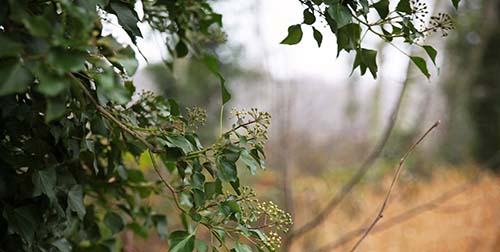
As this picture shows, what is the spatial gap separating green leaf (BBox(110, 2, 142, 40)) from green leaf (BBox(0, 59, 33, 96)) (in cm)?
28

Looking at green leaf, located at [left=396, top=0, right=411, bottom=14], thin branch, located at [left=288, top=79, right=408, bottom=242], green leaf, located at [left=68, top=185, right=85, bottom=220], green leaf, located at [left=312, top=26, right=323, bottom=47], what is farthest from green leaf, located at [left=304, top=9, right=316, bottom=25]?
thin branch, located at [left=288, top=79, right=408, bottom=242]

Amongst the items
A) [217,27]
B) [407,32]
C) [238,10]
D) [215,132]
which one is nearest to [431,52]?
[407,32]

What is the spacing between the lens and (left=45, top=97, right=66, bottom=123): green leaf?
1.59 feet

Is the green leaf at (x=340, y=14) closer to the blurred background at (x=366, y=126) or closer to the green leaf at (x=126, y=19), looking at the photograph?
the green leaf at (x=126, y=19)

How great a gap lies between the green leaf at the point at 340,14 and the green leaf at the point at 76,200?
0.47m

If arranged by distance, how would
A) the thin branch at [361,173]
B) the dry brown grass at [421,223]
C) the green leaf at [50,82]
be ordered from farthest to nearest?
the dry brown grass at [421,223]
the thin branch at [361,173]
the green leaf at [50,82]

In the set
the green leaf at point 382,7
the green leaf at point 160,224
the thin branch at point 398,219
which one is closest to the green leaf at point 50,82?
the green leaf at point 382,7

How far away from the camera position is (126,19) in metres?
0.75

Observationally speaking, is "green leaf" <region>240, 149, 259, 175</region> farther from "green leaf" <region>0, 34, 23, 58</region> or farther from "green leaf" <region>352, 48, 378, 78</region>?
"green leaf" <region>0, 34, 23, 58</region>

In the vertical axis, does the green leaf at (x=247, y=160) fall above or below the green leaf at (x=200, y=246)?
above

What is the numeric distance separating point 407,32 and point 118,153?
53 centimetres

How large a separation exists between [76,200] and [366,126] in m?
8.00

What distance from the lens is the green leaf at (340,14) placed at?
2.29 feet

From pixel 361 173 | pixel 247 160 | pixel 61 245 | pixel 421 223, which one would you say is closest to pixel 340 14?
pixel 247 160
